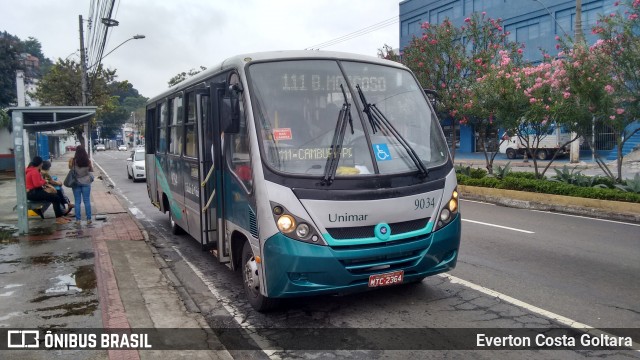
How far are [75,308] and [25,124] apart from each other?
5971 millimetres

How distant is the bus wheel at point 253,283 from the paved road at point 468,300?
15 centimetres

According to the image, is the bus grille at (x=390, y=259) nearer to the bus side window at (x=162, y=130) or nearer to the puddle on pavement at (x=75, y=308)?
the puddle on pavement at (x=75, y=308)

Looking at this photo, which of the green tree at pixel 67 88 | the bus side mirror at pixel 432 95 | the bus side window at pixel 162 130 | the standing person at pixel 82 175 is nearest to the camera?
the bus side mirror at pixel 432 95

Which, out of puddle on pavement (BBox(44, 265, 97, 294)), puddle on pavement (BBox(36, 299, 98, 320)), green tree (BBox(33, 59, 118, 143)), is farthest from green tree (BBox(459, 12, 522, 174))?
green tree (BBox(33, 59, 118, 143))

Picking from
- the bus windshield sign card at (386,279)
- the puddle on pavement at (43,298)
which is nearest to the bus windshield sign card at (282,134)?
the bus windshield sign card at (386,279)

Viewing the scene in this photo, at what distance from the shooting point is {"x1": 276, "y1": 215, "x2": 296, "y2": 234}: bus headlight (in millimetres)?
4637

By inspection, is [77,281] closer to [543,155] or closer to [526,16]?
[543,155]

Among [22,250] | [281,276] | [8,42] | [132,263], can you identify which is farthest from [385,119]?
[8,42]

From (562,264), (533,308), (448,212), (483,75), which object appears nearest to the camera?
(448,212)

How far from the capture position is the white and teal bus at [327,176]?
4.68 meters

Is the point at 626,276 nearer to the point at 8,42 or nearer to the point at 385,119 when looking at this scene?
the point at 385,119

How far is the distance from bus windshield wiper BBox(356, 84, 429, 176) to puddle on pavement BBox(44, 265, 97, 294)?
12.9 ft

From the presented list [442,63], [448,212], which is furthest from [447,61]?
[448,212]

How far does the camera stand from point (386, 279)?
488cm
